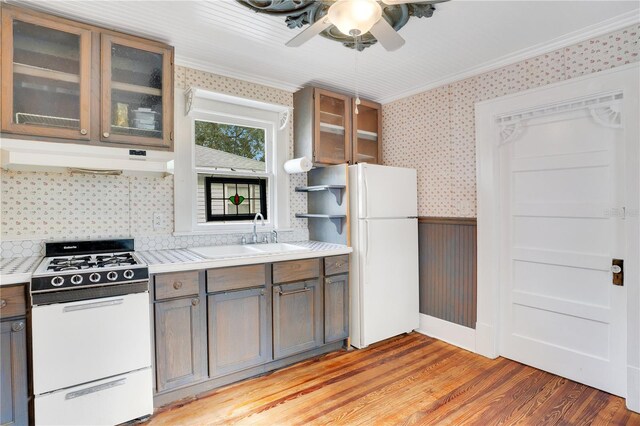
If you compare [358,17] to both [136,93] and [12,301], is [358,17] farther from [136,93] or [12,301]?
[12,301]

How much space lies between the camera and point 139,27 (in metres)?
2.31

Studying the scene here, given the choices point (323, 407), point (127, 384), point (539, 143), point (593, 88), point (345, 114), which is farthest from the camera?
point (345, 114)

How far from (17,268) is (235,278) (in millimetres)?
1232

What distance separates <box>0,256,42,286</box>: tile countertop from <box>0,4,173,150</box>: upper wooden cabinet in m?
0.77

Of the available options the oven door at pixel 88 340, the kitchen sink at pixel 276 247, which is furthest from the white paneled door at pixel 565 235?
the oven door at pixel 88 340

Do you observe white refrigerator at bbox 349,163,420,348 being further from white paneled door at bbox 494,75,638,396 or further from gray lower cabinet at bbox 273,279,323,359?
white paneled door at bbox 494,75,638,396

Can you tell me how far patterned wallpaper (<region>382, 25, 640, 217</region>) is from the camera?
7.72 ft

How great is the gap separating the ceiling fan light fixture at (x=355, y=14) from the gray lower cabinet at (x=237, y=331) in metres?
1.83

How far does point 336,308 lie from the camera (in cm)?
298

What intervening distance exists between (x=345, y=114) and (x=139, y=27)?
192 cm

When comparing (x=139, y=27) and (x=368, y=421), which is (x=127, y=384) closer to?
(x=368, y=421)

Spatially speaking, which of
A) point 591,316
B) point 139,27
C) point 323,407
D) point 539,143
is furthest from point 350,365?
point 139,27

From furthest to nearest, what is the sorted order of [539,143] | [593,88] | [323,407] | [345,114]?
1. [345,114]
2. [539,143]
3. [593,88]
4. [323,407]

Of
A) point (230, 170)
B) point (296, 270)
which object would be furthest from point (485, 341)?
point (230, 170)
